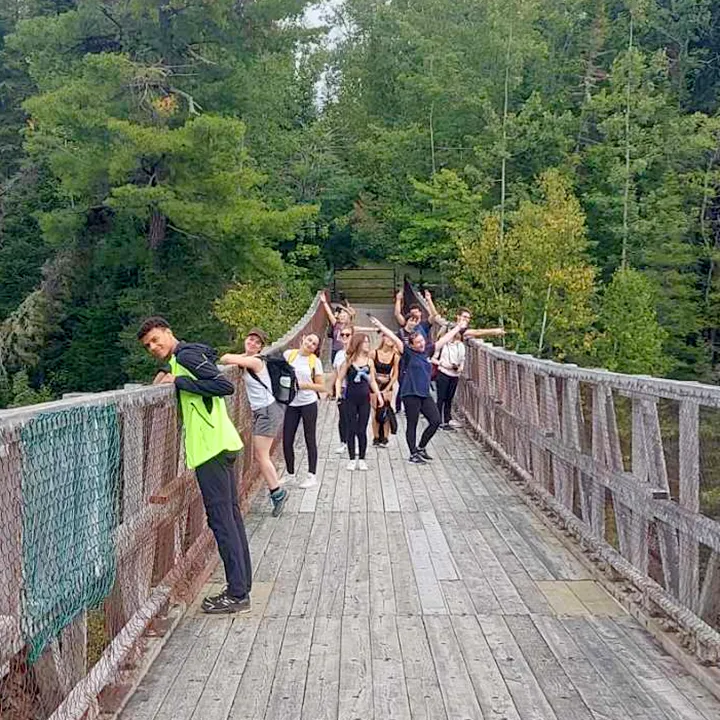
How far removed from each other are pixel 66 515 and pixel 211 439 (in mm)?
1691

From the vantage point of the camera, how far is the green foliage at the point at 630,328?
3909 centimetres

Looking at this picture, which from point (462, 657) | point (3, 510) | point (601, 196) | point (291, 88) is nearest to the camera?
point (3, 510)

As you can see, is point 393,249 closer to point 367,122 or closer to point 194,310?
point 367,122

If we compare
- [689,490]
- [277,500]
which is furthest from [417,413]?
[689,490]

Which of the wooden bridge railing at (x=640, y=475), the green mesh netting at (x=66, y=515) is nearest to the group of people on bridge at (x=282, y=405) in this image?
the green mesh netting at (x=66, y=515)

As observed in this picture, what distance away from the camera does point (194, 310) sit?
33.4 metres

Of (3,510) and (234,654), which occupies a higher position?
(3,510)

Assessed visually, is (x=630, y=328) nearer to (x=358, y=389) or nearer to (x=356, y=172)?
(x=356, y=172)

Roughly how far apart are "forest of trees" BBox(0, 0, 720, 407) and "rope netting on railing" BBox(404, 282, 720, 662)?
65.3ft

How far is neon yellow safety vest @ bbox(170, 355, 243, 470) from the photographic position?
550 cm

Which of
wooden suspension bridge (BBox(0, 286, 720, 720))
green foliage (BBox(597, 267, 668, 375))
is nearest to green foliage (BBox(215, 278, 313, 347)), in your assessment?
green foliage (BBox(597, 267, 668, 375))

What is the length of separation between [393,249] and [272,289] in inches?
521

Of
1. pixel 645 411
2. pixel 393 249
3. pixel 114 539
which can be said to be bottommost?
pixel 114 539

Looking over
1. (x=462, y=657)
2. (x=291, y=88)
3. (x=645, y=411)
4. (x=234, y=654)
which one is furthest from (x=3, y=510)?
(x=291, y=88)
